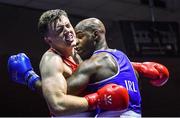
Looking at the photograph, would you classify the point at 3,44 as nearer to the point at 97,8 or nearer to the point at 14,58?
the point at 97,8

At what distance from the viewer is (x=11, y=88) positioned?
23.0 feet

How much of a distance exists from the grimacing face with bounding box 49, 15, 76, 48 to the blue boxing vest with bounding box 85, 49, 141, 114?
0.17m

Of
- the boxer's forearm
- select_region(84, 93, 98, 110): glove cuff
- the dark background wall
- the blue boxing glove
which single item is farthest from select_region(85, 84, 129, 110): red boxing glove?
the dark background wall

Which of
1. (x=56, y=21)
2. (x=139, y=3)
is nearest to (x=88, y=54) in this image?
(x=56, y=21)

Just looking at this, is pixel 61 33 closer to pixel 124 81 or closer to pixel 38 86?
pixel 38 86

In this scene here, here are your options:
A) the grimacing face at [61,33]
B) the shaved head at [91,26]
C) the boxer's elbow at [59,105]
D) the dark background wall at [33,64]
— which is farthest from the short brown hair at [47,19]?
the dark background wall at [33,64]

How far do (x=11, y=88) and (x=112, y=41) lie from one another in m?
1.80

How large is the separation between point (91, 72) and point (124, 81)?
0.64 feet

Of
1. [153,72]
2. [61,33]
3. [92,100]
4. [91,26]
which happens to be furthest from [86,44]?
[153,72]

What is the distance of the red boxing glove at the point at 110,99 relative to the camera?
2086 mm

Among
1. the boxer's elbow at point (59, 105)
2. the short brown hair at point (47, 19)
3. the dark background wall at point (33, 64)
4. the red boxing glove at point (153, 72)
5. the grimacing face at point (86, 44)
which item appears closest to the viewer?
the boxer's elbow at point (59, 105)

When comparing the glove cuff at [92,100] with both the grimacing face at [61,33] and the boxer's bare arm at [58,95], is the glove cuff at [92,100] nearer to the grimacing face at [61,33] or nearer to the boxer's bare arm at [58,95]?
the boxer's bare arm at [58,95]

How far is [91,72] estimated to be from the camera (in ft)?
7.22

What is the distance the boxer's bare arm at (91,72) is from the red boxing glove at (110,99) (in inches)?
3.3
